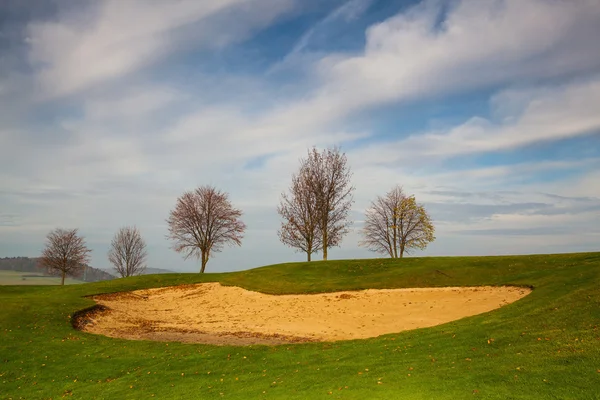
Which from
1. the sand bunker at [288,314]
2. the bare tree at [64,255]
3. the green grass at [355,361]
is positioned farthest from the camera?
the bare tree at [64,255]

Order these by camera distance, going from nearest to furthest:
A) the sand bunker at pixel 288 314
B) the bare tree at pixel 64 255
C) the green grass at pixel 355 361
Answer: the green grass at pixel 355 361, the sand bunker at pixel 288 314, the bare tree at pixel 64 255

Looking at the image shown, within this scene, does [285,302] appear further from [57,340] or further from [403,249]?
[403,249]

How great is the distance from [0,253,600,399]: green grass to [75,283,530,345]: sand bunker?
2.66m

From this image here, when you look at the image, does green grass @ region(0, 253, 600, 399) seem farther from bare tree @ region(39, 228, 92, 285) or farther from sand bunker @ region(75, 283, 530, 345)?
bare tree @ region(39, 228, 92, 285)

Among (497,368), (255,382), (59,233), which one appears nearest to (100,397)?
(255,382)

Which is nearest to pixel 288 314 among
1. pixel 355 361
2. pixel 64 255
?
pixel 355 361

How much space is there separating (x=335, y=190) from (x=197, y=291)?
993 inches

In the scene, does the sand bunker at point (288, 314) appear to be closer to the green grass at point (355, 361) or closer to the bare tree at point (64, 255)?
the green grass at point (355, 361)

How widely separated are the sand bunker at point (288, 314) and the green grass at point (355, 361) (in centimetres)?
266

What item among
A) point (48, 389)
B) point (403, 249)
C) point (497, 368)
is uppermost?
point (403, 249)

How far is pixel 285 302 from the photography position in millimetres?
32062

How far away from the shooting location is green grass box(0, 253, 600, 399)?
434 inches

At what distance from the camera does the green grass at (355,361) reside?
11.0 metres

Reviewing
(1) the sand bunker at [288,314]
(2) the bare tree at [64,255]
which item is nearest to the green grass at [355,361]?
(1) the sand bunker at [288,314]
